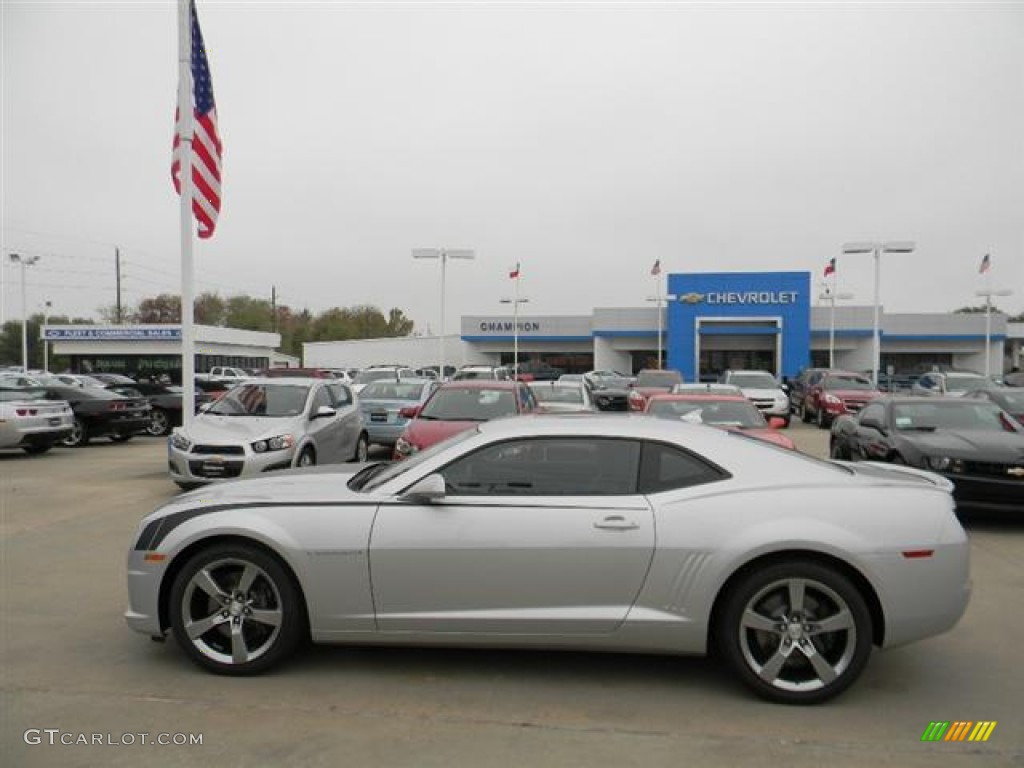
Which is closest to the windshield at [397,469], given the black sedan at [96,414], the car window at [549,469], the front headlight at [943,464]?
the car window at [549,469]

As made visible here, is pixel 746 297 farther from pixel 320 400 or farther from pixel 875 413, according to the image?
pixel 320 400

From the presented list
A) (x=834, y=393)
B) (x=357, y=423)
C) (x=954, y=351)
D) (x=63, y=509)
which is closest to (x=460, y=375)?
(x=834, y=393)

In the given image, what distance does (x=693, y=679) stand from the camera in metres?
4.19

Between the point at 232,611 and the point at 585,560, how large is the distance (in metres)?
1.99

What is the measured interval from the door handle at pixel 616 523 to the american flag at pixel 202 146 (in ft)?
33.3

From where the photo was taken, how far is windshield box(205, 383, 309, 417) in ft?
35.2

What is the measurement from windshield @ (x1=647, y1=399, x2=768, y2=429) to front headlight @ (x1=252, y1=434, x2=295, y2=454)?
482 centimetres

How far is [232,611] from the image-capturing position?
4207mm

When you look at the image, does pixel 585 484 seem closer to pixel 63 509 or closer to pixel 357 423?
pixel 63 509

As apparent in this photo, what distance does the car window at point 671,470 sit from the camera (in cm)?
411

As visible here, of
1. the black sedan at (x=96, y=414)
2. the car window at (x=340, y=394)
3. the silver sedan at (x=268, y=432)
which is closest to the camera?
the silver sedan at (x=268, y=432)

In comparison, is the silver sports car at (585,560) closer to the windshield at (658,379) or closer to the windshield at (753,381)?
the windshield at (753,381)

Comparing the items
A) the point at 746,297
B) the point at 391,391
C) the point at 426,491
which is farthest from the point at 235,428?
the point at 746,297

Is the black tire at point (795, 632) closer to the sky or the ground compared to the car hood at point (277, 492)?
closer to the ground
